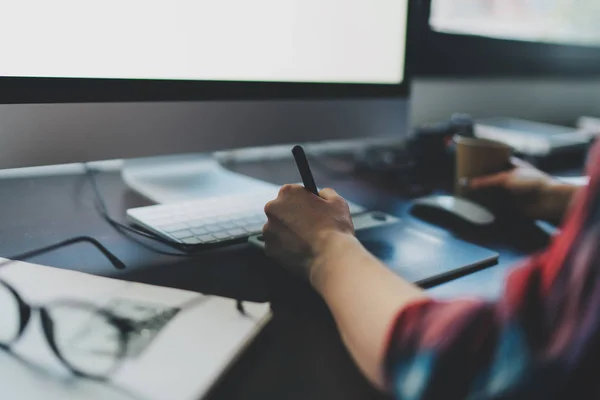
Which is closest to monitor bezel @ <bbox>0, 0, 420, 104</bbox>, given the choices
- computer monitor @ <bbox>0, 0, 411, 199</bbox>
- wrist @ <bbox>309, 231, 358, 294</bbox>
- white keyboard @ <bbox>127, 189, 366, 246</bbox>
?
computer monitor @ <bbox>0, 0, 411, 199</bbox>

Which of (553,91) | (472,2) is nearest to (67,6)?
(472,2)

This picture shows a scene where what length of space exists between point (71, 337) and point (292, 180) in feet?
1.77

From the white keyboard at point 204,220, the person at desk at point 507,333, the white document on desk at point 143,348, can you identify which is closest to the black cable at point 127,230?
the white keyboard at point 204,220

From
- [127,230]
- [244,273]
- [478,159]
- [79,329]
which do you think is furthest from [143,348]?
[478,159]

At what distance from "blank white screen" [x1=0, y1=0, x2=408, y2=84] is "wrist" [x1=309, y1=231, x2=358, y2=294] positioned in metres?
0.26

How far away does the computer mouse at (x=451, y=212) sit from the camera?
66 cm

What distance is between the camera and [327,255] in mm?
436

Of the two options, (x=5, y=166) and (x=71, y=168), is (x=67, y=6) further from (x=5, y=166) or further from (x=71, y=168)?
(x=71, y=168)

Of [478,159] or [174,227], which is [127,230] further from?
[478,159]

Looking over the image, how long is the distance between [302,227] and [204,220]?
0.14 m

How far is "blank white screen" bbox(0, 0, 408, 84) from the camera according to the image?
49 centimetres

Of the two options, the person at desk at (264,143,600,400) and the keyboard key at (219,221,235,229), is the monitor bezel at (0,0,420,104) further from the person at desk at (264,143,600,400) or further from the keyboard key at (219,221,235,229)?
the person at desk at (264,143,600,400)

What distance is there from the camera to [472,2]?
3.66 ft

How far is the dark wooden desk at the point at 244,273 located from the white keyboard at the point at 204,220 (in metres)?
0.02
